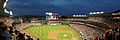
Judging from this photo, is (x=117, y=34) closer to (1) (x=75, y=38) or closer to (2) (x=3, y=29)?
(2) (x=3, y=29)

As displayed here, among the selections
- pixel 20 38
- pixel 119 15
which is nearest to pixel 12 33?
pixel 20 38

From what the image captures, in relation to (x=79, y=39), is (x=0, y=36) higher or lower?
higher

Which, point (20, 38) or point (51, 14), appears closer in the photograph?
point (20, 38)

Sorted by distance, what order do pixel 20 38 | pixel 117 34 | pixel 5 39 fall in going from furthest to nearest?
pixel 117 34
pixel 20 38
pixel 5 39

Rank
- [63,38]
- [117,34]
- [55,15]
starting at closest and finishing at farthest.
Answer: [117,34], [63,38], [55,15]

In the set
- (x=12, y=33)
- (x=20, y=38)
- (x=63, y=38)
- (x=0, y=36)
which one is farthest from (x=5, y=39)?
(x=63, y=38)

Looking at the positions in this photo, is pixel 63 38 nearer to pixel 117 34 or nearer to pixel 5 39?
pixel 117 34

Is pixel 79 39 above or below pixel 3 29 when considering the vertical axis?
below

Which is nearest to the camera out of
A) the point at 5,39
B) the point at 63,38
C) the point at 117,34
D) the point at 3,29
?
the point at 5,39

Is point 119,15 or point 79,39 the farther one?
point 79,39
